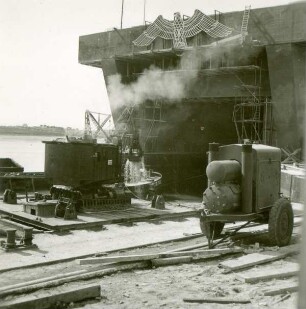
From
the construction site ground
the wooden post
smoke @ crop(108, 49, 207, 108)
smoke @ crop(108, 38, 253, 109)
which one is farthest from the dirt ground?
smoke @ crop(108, 49, 207, 108)

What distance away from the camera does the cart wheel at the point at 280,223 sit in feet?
30.6

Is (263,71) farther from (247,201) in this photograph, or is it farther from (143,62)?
(247,201)

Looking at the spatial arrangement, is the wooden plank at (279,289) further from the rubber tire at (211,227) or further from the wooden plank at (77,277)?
the rubber tire at (211,227)

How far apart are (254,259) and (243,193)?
5.28 feet

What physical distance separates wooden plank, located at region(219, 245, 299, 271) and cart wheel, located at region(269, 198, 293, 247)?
0.33 metres

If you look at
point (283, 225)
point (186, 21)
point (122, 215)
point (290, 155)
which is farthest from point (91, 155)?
point (186, 21)

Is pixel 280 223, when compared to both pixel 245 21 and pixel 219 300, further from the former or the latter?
pixel 245 21

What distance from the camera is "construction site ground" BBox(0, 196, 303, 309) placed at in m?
6.05

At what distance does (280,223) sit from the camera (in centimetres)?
949

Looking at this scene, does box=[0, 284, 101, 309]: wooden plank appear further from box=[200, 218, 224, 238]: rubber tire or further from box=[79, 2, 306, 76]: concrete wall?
box=[79, 2, 306, 76]: concrete wall

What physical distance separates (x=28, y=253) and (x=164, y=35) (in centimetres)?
1781

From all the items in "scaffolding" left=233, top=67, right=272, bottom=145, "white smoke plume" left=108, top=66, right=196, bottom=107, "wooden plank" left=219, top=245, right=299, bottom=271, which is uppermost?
"white smoke plume" left=108, top=66, right=196, bottom=107

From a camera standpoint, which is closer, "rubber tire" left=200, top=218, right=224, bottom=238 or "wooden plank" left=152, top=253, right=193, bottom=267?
"wooden plank" left=152, top=253, right=193, bottom=267

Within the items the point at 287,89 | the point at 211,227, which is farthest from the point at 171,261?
the point at 287,89
